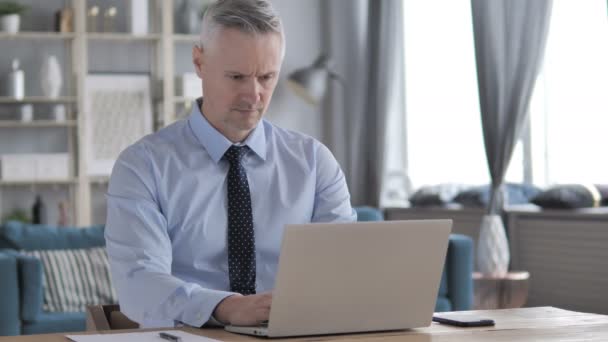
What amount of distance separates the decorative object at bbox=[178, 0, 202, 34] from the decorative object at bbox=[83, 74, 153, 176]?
0.49 meters

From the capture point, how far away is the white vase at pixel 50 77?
7004 millimetres

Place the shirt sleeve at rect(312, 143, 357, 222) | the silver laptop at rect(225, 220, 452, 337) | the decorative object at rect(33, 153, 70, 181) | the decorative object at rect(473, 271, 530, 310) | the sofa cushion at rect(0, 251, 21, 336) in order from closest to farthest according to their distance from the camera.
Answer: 1. the silver laptop at rect(225, 220, 452, 337)
2. the shirt sleeve at rect(312, 143, 357, 222)
3. the sofa cushion at rect(0, 251, 21, 336)
4. the decorative object at rect(473, 271, 530, 310)
5. the decorative object at rect(33, 153, 70, 181)

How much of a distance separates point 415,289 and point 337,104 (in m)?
6.01

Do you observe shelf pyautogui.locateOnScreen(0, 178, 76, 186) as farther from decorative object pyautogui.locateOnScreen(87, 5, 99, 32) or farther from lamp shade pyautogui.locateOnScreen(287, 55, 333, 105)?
lamp shade pyautogui.locateOnScreen(287, 55, 333, 105)

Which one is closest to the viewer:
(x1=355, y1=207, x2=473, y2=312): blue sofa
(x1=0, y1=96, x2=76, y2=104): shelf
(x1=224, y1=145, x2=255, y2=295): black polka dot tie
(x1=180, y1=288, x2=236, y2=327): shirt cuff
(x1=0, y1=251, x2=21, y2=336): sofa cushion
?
(x1=180, y1=288, x2=236, y2=327): shirt cuff

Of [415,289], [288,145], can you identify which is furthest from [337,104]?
[415,289]

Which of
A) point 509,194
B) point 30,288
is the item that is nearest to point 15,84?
point 30,288

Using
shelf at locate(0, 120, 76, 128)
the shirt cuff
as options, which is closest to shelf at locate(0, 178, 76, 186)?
shelf at locate(0, 120, 76, 128)

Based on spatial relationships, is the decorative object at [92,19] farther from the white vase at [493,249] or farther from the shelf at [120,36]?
the white vase at [493,249]

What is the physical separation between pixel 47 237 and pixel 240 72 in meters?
3.36

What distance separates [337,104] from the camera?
25.5 feet

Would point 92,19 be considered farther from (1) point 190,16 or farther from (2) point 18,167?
(2) point 18,167

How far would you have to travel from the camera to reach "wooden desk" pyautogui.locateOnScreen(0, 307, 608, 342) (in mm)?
1734

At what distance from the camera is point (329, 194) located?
2.33 metres
